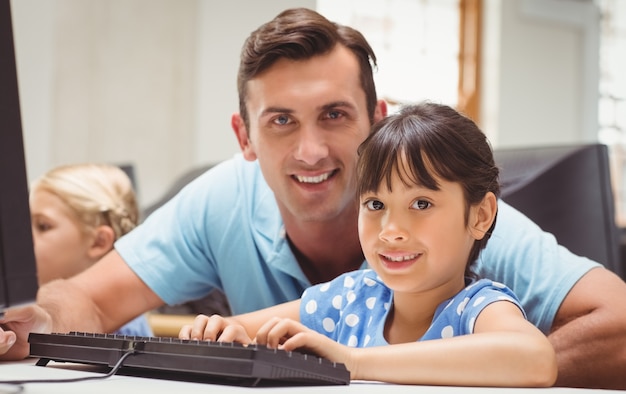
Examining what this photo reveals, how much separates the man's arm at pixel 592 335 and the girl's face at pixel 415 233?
296 millimetres

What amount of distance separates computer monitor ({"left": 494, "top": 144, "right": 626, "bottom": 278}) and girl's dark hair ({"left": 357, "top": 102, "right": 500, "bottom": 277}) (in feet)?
2.01

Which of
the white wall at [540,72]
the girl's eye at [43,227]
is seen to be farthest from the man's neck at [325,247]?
the white wall at [540,72]

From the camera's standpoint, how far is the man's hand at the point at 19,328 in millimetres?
1134

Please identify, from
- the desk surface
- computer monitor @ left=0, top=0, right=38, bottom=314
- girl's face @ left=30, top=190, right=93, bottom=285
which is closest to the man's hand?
the desk surface

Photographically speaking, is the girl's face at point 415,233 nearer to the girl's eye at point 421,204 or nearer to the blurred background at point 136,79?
the girl's eye at point 421,204

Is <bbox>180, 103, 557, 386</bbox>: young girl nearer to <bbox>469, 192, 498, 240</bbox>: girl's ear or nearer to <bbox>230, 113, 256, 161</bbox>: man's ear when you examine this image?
<bbox>469, 192, 498, 240</bbox>: girl's ear

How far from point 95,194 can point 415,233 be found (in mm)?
1072

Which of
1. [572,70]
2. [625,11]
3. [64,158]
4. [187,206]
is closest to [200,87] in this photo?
[64,158]

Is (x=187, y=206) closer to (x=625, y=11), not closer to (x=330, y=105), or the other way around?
(x=330, y=105)

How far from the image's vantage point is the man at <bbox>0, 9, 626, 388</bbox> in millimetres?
1342

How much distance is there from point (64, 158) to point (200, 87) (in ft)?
2.47

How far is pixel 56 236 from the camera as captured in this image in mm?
1929

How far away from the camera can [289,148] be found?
1505 mm

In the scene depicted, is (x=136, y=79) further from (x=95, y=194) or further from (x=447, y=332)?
(x=447, y=332)
